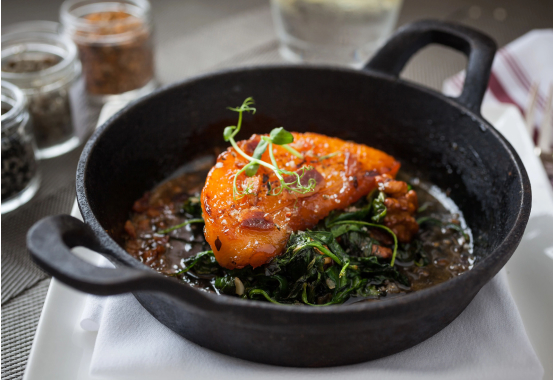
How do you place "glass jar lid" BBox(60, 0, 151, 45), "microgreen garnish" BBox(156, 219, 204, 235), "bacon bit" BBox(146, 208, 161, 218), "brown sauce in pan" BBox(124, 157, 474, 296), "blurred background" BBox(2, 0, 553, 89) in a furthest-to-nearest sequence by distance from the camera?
"blurred background" BBox(2, 0, 553, 89), "glass jar lid" BBox(60, 0, 151, 45), "bacon bit" BBox(146, 208, 161, 218), "microgreen garnish" BBox(156, 219, 204, 235), "brown sauce in pan" BBox(124, 157, 474, 296)

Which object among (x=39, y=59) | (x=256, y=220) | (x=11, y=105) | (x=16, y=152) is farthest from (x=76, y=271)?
(x=39, y=59)

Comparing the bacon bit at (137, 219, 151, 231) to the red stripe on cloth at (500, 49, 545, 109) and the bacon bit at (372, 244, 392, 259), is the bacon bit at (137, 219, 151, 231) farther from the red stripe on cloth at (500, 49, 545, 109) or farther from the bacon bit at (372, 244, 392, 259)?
the red stripe on cloth at (500, 49, 545, 109)

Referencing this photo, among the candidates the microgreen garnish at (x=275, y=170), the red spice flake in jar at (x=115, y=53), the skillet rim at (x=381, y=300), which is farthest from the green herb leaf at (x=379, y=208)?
the red spice flake in jar at (x=115, y=53)

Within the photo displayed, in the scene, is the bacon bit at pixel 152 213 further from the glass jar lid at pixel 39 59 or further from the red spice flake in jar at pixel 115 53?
the red spice flake in jar at pixel 115 53

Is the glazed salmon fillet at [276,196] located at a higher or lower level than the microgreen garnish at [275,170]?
lower

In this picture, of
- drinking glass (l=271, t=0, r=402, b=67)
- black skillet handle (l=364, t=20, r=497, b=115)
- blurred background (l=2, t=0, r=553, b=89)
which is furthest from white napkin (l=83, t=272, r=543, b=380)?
drinking glass (l=271, t=0, r=402, b=67)

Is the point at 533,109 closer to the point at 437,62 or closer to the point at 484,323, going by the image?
the point at 437,62
